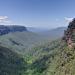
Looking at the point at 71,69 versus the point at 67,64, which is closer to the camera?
the point at 71,69

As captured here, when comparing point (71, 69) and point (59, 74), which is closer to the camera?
point (71, 69)
